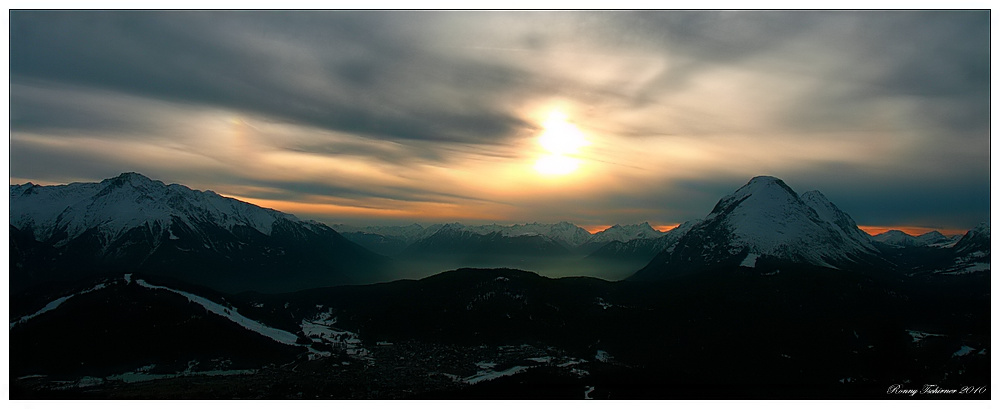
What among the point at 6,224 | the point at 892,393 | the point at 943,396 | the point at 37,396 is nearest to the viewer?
the point at 6,224

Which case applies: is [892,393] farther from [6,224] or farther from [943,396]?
[6,224]

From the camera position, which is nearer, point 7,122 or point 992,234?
point 7,122

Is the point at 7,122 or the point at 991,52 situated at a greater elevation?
the point at 991,52

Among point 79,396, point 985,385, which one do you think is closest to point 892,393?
point 985,385

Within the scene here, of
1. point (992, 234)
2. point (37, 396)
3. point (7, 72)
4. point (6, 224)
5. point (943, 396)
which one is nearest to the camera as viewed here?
point (7, 72)

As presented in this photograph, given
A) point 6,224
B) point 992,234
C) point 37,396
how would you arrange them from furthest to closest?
point 37,396, point 992,234, point 6,224

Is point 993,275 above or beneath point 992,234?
beneath

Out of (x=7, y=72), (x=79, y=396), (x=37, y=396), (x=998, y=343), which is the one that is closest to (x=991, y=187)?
(x=998, y=343)

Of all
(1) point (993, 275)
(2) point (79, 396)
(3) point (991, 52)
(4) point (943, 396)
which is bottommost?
(2) point (79, 396)

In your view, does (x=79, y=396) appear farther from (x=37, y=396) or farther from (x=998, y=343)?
(x=998, y=343)
